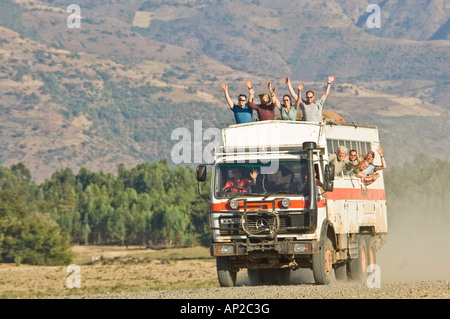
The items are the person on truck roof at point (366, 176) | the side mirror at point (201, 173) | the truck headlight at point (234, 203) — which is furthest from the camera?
the person on truck roof at point (366, 176)

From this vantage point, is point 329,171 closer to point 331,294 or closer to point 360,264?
point 331,294

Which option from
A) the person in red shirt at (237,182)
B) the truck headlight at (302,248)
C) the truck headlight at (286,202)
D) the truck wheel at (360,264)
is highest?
the person in red shirt at (237,182)

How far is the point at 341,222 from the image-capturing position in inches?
880

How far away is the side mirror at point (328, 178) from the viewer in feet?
65.1

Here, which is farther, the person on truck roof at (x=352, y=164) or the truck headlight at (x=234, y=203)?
the person on truck roof at (x=352, y=164)

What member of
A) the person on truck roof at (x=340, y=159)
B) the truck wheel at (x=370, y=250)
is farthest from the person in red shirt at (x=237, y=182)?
the truck wheel at (x=370, y=250)

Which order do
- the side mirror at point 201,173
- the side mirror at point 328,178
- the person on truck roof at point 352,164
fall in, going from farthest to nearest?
1. the person on truck roof at point 352,164
2. the side mirror at point 201,173
3. the side mirror at point 328,178

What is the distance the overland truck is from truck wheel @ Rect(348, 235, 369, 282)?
93.5 inches

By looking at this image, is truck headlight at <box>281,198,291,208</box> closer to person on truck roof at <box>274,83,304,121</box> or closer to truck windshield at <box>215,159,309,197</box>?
truck windshield at <box>215,159,309,197</box>

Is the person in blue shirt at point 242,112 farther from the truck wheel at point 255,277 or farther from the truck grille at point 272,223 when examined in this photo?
the truck wheel at point 255,277

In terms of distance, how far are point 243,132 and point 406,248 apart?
21005 millimetres

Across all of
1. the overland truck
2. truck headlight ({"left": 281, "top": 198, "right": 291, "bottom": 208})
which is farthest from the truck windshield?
truck headlight ({"left": 281, "top": 198, "right": 291, "bottom": 208})
